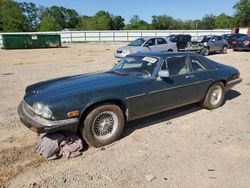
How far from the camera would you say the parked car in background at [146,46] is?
1602cm

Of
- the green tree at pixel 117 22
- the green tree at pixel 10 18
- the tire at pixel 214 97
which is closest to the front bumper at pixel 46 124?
the tire at pixel 214 97

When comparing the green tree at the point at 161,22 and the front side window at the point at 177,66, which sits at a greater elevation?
the green tree at the point at 161,22

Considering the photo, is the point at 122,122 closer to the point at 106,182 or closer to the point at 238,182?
the point at 106,182

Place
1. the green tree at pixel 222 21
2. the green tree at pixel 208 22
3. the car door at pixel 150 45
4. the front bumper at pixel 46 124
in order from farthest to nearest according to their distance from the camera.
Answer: the green tree at pixel 208 22
the green tree at pixel 222 21
the car door at pixel 150 45
the front bumper at pixel 46 124

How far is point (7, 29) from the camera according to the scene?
2502 inches

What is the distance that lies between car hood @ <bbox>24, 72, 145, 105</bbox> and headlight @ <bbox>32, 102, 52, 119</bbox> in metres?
0.09

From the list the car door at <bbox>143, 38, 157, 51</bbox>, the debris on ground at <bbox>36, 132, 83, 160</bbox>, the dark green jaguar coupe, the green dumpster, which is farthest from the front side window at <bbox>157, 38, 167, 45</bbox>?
the green dumpster

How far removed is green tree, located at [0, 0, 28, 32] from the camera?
208 feet

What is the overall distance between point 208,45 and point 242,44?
3.96 m

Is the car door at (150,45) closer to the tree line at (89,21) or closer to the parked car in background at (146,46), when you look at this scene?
the parked car in background at (146,46)

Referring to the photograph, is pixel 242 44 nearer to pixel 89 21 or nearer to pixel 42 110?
pixel 42 110

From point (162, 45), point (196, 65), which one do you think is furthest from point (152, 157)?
point (162, 45)

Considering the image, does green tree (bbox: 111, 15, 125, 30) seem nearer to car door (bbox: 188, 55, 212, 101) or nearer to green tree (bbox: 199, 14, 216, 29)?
green tree (bbox: 199, 14, 216, 29)

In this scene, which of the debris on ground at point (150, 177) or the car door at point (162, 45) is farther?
the car door at point (162, 45)
